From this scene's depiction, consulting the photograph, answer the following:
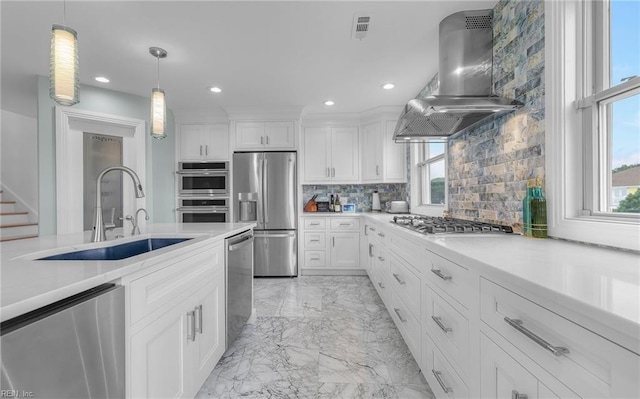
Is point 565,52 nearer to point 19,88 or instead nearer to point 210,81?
point 210,81

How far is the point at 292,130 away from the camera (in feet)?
14.0

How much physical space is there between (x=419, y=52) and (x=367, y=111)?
1.77 m

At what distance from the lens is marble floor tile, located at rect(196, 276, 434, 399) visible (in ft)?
5.50

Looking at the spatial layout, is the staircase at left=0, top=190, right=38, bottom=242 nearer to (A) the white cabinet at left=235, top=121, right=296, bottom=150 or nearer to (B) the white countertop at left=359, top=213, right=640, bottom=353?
(A) the white cabinet at left=235, top=121, right=296, bottom=150

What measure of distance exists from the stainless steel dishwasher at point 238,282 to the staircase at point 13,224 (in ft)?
13.7

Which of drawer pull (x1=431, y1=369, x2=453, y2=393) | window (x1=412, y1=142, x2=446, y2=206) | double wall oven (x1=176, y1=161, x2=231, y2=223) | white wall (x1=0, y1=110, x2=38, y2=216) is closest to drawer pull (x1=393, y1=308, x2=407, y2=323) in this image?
drawer pull (x1=431, y1=369, x2=453, y2=393)

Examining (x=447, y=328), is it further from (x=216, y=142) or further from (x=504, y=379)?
(x=216, y=142)

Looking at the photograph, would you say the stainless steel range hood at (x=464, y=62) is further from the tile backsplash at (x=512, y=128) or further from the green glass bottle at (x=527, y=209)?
the green glass bottle at (x=527, y=209)

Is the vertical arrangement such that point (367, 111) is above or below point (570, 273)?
above

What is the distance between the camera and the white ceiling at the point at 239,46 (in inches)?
79.9

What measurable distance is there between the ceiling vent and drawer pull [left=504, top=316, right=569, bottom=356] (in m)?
2.13

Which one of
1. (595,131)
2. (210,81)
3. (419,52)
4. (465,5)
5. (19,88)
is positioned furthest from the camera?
(19,88)

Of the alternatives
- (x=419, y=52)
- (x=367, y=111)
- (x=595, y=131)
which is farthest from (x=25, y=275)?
(x=367, y=111)

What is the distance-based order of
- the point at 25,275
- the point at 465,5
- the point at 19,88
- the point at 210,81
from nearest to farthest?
the point at 25,275
the point at 465,5
the point at 210,81
the point at 19,88
